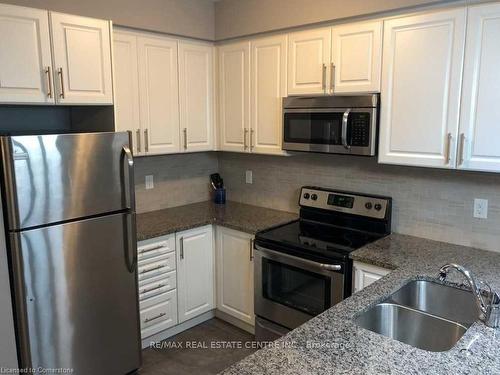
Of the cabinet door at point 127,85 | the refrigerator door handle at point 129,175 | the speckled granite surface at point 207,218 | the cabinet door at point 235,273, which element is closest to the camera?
the refrigerator door handle at point 129,175

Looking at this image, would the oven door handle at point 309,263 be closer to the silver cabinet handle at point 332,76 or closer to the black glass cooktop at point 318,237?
the black glass cooktop at point 318,237

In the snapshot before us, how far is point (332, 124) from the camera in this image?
2.71 metres

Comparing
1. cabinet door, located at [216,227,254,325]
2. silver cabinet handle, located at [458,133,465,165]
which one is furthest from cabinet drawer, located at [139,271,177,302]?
silver cabinet handle, located at [458,133,465,165]

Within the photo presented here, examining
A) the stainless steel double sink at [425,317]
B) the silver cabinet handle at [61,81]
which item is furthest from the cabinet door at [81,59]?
the stainless steel double sink at [425,317]

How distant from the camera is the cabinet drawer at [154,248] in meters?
2.80

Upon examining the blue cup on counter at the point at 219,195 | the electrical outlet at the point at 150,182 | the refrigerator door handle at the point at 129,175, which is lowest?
the blue cup on counter at the point at 219,195

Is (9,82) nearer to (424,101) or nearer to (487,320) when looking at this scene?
(424,101)

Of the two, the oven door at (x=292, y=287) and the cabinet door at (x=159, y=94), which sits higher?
the cabinet door at (x=159, y=94)

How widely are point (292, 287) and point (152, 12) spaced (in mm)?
2156

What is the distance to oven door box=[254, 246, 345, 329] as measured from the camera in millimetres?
2504

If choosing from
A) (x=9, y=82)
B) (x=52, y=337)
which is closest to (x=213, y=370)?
(x=52, y=337)

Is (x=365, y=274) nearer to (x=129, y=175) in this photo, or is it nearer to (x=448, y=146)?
(x=448, y=146)

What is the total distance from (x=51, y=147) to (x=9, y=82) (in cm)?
41

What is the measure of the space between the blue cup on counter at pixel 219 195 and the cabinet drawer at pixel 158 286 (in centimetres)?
95
